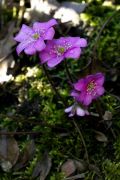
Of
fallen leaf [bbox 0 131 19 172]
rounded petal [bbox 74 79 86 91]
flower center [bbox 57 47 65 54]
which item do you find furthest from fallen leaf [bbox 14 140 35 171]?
flower center [bbox 57 47 65 54]

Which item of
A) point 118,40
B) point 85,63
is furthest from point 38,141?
point 118,40

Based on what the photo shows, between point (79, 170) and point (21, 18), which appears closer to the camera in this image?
point (79, 170)

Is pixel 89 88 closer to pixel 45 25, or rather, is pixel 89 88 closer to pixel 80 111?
pixel 80 111

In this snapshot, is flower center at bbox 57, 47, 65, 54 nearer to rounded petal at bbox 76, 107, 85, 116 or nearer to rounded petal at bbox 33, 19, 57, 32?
rounded petal at bbox 33, 19, 57, 32

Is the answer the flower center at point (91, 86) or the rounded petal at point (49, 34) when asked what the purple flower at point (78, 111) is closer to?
the flower center at point (91, 86)

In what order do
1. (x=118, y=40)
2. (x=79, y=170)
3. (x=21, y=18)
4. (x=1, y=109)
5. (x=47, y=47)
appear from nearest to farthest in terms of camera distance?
(x=47, y=47) → (x=79, y=170) → (x=1, y=109) → (x=118, y=40) → (x=21, y=18)

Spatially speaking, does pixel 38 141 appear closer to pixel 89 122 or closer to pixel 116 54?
pixel 89 122

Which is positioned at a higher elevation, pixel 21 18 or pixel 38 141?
pixel 21 18

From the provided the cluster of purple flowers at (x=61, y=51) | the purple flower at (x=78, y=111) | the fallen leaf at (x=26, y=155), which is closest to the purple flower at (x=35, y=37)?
the cluster of purple flowers at (x=61, y=51)

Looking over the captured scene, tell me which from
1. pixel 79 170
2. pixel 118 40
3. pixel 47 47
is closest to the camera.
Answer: pixel 47 47
